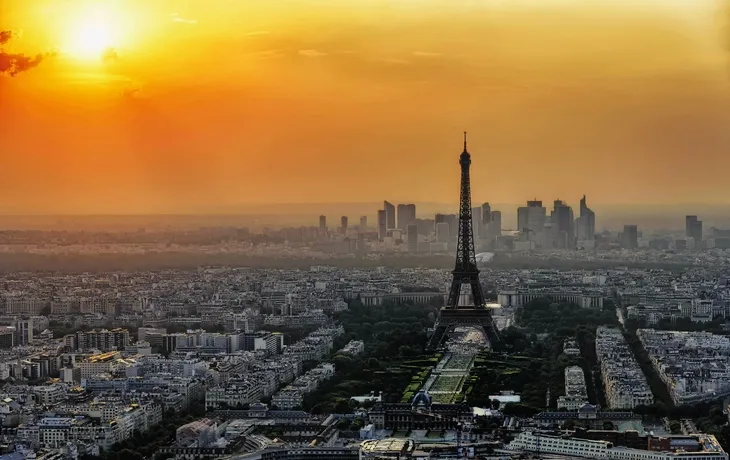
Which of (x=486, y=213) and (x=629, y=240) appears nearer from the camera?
(x=486, y=213)

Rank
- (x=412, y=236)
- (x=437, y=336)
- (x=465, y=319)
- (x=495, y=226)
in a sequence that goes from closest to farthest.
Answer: (x=437, y=336) → (x=465, y=319) → (x=495, y=226) → (x=412, y=236)

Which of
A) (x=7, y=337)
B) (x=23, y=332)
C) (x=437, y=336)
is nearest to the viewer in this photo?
(x=437, y=336)

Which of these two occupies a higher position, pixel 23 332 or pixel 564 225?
pixel 564 225

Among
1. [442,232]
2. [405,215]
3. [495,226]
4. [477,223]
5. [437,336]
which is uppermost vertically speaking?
[405,215]

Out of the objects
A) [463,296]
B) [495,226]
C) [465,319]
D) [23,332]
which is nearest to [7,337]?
[23,332]

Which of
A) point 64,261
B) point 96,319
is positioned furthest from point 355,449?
point 64,261

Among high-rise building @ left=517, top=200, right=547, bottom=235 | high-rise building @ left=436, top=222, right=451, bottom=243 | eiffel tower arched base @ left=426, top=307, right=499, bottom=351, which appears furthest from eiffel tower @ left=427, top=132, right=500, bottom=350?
high-rise building @ left=517, top=200, right=547, bottom=235

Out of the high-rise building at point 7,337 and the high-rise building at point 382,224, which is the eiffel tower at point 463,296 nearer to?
the high-rise building at point 7,337

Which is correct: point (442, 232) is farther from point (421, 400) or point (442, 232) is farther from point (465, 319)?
point (421, 400)

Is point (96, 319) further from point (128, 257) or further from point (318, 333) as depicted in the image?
point (128, 257)
